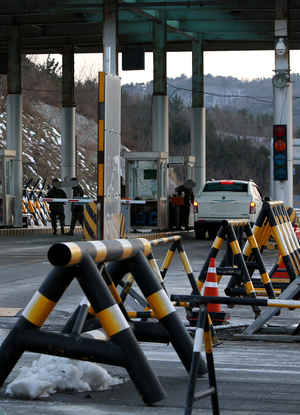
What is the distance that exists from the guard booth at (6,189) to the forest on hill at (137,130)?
36.9ft

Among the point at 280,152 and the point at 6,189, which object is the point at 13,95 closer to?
the point at 6,189

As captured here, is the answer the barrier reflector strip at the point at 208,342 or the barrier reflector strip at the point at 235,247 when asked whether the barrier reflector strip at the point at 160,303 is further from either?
the barrier reflector strip at the point at 235,247

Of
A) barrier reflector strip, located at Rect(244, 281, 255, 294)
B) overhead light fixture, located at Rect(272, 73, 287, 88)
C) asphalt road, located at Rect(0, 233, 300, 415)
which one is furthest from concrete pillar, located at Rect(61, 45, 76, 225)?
barrier reflector strip, located at Rect(244, 281, 255, 294)

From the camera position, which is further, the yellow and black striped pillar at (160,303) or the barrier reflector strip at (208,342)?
the yellow and black striped pillar at (160,303)

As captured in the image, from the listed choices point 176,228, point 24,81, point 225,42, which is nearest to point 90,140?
point 24,81

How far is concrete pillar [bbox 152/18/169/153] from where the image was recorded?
28.5 metres

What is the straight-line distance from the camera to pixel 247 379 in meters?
5.32

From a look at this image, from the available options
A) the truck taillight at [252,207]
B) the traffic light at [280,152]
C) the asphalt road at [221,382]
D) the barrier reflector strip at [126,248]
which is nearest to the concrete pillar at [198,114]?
the truck taillight at [252,207]

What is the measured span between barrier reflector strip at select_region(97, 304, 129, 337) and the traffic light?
14.9m

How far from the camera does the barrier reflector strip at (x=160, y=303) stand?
5004 mm

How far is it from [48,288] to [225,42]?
98.5ft

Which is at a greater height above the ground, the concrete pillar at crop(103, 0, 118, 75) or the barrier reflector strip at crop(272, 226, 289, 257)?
the concrete pillar at crop(103, 0, 118, 75)

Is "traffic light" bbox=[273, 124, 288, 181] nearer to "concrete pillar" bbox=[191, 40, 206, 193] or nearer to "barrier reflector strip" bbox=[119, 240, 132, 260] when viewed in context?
"concrete pillar" bbox=[191, 40, 206, 193]

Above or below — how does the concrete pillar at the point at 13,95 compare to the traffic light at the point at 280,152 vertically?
above
